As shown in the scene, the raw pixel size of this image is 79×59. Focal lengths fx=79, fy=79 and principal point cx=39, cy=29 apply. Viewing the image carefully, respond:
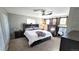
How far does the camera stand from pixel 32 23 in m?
1.29

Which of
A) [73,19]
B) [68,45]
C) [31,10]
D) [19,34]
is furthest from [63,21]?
[19,34]

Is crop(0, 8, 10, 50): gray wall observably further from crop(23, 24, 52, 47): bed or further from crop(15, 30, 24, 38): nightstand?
crop(23, 24, 52, 47): bed

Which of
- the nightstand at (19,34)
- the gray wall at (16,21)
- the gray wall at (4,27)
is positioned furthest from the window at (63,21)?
the gray wall at (4,27)

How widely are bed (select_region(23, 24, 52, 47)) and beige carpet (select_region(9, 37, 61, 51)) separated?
0.06m

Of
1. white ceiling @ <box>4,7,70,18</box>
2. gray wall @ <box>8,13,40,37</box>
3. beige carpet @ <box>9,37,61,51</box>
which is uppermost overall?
A: white ceiling @ <box>4,7,70,18</box>

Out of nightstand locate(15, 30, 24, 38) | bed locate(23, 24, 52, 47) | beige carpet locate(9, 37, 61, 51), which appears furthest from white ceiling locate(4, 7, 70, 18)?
beige carpet locate(9, 37, 61, 51)

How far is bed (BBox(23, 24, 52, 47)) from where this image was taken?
1254 mm

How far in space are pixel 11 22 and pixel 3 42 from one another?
0.33 metres

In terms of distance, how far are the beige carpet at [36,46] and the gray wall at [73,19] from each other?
0.29m

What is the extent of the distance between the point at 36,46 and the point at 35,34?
0.64ft

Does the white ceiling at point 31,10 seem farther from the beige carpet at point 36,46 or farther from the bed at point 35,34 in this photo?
the beige carpet at point 36,46

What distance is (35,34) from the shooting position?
49.3 inches

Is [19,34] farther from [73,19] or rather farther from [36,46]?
[73,19]
